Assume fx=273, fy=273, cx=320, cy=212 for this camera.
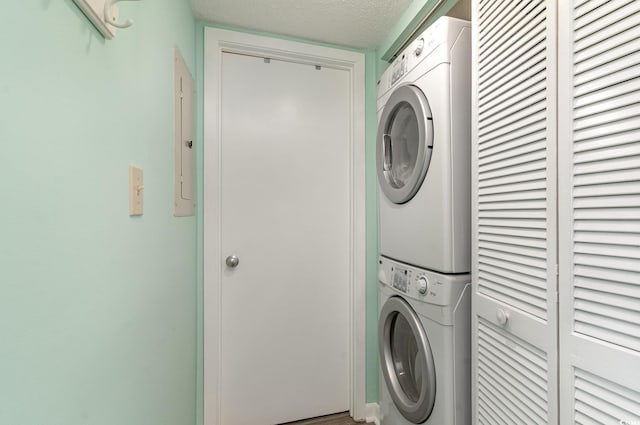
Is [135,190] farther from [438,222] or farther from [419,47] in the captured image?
[419,47]

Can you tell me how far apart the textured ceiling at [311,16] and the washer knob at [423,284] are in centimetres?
132

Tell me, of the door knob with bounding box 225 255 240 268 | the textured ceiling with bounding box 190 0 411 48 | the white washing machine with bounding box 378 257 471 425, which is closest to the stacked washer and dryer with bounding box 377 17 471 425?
the white washing machine with bounding box 378 257 471 425

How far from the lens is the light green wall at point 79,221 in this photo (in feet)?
1.22

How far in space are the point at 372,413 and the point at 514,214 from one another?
61.4 inches

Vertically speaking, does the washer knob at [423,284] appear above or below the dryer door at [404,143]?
below

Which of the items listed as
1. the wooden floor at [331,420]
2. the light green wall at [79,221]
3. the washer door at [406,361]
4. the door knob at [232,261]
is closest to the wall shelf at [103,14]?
the light green wall at [79,221]

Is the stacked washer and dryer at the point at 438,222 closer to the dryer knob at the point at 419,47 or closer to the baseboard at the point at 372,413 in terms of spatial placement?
the dryer knob at the point at 419,47

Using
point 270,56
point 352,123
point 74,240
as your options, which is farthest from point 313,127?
point 74,240

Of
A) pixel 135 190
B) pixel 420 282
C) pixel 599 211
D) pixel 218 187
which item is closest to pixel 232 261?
pixel 218 187

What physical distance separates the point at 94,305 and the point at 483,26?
1359 millimetres

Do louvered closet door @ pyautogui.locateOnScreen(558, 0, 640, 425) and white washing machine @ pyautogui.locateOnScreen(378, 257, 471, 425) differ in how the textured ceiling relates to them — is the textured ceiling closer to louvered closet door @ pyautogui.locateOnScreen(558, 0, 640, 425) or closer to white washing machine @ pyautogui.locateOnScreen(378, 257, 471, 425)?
louvered closet door @ pyautogui.locateOnScreen(558, 0, 640, 425)

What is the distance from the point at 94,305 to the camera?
0.54 metres

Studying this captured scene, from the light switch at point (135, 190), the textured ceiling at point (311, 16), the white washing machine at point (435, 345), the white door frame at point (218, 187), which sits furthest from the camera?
the white door frame at point (218, 187)

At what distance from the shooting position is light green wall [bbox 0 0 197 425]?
371mm
